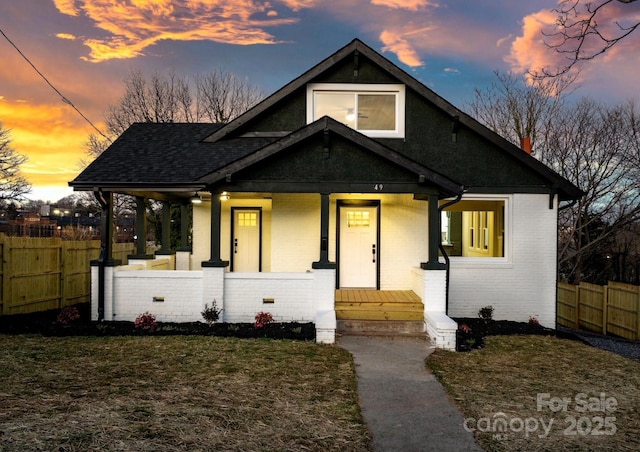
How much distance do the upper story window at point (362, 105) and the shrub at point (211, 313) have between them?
5.27m

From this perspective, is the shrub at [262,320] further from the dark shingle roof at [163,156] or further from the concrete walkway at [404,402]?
the dark shingle roof at [163,156]

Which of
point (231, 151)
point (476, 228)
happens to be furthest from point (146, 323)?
point (476, 228)

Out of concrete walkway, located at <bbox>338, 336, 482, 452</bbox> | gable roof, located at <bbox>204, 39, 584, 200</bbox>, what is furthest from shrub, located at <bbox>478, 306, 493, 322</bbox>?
gable roof, located at <bbox>204, 39, 584, 200</bbox>

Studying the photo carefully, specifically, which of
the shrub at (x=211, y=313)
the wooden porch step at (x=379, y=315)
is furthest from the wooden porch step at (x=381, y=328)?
the shrub at (x=211, y=313)

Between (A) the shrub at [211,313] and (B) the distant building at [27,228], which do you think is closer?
(A) the shrub at [211,313]

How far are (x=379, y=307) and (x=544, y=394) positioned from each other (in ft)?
14.2

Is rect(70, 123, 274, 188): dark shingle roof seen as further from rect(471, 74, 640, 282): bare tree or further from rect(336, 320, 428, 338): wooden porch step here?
rect(471, 74, 640, 282): bare tree

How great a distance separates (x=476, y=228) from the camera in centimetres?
1388

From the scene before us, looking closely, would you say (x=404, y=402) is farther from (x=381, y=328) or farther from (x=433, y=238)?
(x=433, y=238)

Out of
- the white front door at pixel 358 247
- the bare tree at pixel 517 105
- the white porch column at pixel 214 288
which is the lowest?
the white porch column at pixel 214 288

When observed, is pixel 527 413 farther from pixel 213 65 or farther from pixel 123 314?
pixel 213 65

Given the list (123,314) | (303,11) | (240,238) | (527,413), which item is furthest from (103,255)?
(303,11)

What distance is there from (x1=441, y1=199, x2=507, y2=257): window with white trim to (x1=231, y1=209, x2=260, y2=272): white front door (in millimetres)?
5466

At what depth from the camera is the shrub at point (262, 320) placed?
9.62 meters
